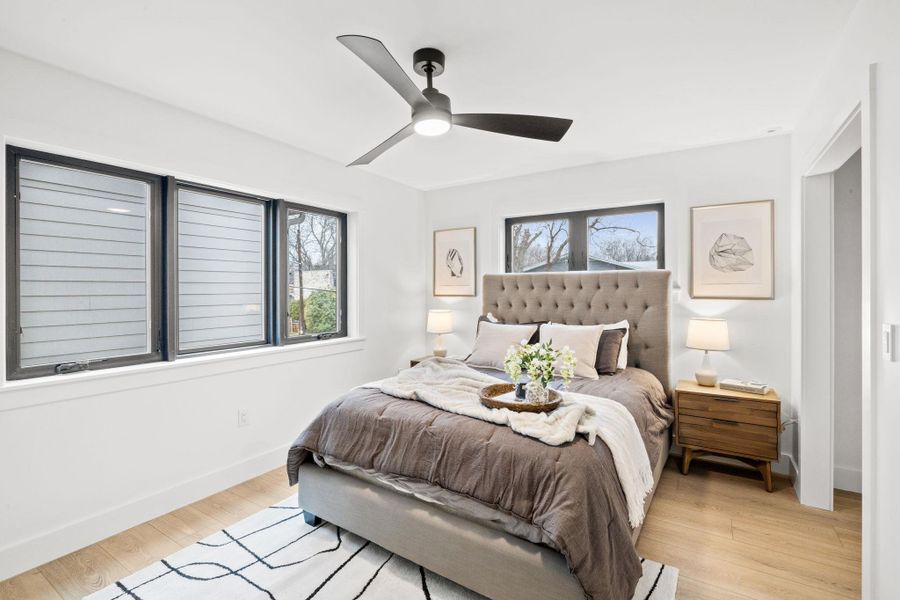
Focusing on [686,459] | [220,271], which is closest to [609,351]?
[686,459]

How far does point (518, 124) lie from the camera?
6.79ft

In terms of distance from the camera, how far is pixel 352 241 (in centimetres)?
411

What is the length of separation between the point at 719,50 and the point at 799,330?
5.89 feet

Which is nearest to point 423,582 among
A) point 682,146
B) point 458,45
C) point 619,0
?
point 458,45

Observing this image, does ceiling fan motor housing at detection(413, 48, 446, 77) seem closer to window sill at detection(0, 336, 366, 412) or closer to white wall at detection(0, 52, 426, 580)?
white wall at detection(0, 52, 426, 580)

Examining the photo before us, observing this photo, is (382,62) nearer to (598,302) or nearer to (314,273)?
(314,273)

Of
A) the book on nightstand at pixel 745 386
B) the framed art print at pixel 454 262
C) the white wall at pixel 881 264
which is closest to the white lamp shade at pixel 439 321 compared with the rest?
the framed art print at pixel 454 262

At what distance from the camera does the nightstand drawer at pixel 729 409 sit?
9.32ft

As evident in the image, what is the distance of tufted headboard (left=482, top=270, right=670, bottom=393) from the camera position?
343cm

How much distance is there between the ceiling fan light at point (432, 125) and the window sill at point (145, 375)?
211cm

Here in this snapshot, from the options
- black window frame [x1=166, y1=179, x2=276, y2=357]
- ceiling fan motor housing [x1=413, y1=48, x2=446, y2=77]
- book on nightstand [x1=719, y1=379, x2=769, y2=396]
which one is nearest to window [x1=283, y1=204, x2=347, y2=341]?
black window frame [x1=166, y1=179, x2=276, y2=357]

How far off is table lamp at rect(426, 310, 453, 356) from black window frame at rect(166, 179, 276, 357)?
161 cm

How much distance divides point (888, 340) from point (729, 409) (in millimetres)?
1773

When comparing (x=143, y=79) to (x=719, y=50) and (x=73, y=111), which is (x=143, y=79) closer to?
(x=73, y=111)
